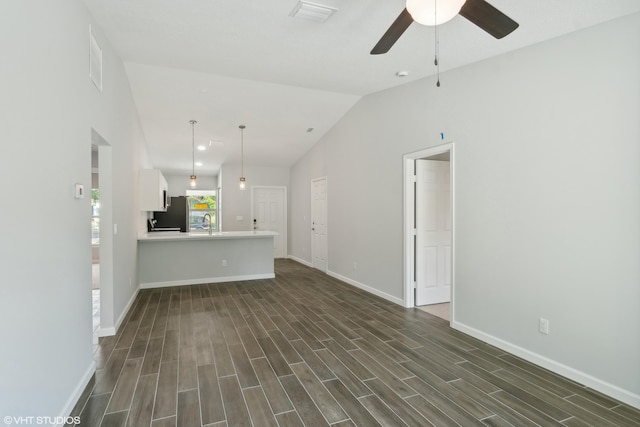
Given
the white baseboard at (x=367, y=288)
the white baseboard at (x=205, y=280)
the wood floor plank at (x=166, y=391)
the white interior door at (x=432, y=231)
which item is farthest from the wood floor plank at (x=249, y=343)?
the white baseboard at (x=205, y=280)

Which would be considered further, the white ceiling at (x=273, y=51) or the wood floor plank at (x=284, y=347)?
the wood floor plank at (x=284, y=347)

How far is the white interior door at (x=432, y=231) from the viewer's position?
15.2 feet

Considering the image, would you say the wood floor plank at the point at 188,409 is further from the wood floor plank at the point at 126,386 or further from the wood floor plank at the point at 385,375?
the wood floor plank at the point at 385,375

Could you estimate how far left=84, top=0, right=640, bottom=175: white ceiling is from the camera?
2.73m

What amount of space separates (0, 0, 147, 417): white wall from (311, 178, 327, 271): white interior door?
475 centimetres

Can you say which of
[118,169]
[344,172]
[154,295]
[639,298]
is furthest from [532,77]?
[154,295]

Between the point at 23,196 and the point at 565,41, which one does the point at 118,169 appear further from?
the point at 565,41

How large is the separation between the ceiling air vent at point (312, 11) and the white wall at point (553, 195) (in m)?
1.73

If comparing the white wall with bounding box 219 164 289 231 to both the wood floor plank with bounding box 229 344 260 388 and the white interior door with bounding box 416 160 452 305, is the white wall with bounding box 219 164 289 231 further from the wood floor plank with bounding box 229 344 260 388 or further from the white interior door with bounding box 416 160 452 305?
the wood floor plank with bounding box 229 344 260 388

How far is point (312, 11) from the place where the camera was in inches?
110

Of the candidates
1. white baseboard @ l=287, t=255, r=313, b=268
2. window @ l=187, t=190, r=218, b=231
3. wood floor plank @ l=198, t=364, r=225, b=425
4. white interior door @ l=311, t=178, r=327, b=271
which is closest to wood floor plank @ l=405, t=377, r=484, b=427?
wood floor plank @ l=198, t=364, r=225, b=425

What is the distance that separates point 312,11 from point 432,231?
10.6 feet

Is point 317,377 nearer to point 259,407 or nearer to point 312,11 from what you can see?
point 259,407

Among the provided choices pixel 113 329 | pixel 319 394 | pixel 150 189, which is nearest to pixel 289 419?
pixel 319 394
